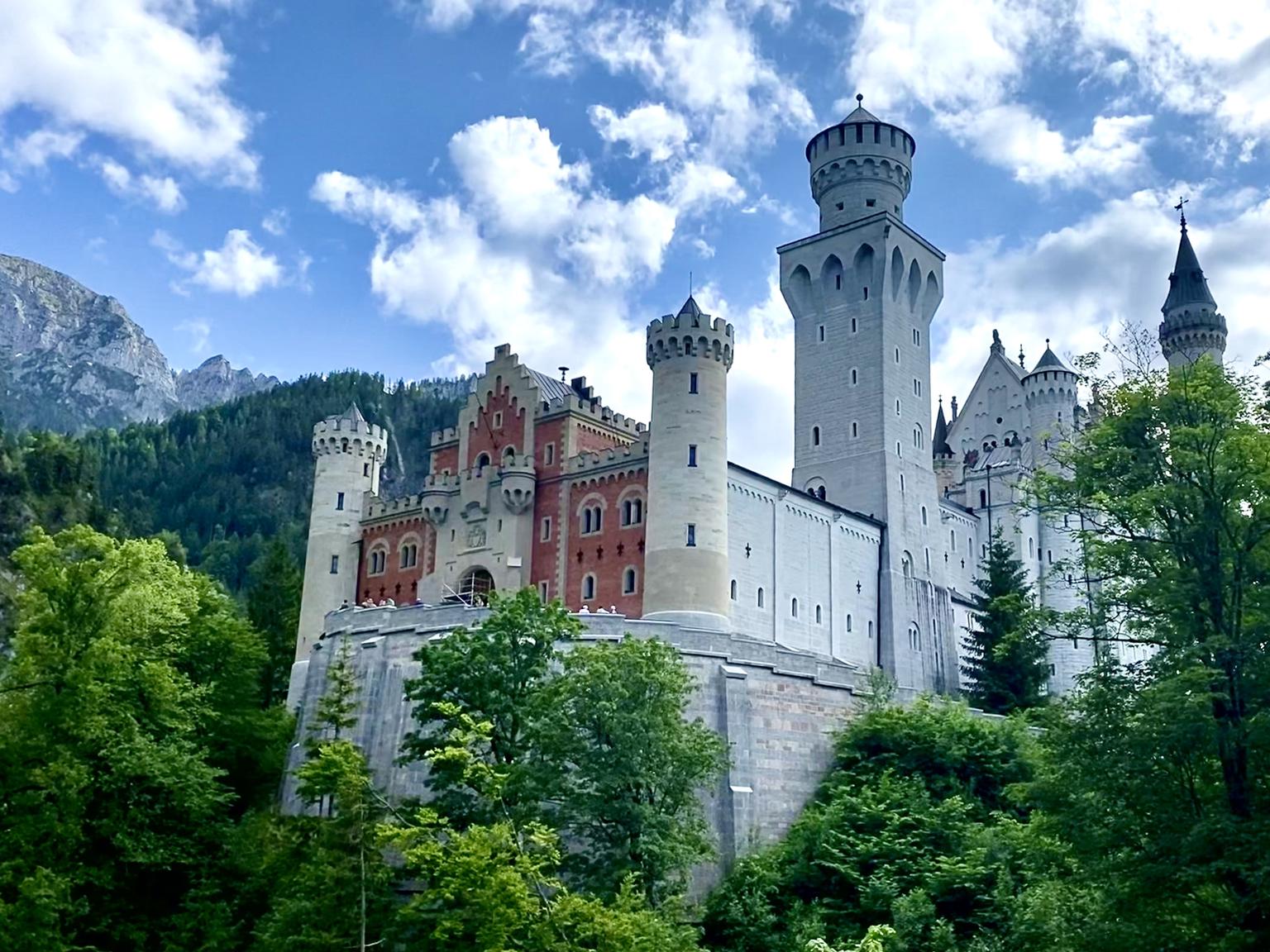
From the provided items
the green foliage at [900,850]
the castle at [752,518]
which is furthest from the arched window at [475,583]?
the green foliage at [900,850]

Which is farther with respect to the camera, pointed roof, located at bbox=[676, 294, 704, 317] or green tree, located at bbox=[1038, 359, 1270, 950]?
pointed roof, located at bbox=[676, 294, 704, 317]

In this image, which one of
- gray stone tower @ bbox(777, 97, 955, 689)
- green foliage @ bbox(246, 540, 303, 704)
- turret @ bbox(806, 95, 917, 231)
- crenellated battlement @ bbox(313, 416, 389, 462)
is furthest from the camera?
turret @ bbox(806, 95, 917, 231)

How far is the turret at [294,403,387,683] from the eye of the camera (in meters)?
60.8

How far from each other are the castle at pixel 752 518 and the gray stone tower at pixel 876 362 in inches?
5.1

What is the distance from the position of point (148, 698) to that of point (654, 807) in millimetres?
15406

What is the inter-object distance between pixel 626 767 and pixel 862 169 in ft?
146

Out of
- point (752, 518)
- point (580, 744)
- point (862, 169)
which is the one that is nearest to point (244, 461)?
point (862, 169)

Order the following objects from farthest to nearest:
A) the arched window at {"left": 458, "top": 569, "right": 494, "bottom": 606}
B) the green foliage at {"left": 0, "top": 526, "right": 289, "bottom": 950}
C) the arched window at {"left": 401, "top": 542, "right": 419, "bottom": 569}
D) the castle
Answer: the arched window at {"left": 401, "top": 542, "right": 419, "bottom": 569}, the arched window at {"left": 458, "top": 569, "right": 494, "bottom": 606}, the castle, the green foliage at {"left": 0, "top": 526, "right": 289, "bottom": 950}

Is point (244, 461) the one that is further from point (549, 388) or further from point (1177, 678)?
point (1177, 678)

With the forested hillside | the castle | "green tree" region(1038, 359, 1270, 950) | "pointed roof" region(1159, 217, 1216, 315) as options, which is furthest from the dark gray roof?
the forested hillside

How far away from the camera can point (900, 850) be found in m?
36.2

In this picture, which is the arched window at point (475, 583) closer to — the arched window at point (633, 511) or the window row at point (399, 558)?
the window row at point (399, 558)

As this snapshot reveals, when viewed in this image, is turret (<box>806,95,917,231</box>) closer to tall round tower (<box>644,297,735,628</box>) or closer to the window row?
tall round tower (<box>644,297,735,628</box>)

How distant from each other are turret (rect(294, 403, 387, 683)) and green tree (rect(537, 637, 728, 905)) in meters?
28.8
